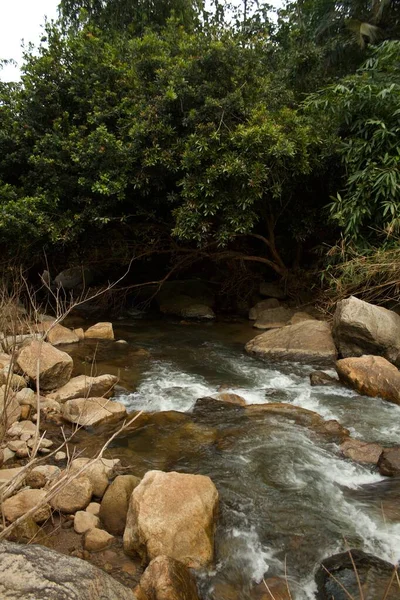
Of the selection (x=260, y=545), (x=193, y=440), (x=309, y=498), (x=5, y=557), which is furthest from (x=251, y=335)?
(x=5, y=557)

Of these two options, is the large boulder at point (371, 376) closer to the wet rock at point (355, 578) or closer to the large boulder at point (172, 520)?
the wet rock at point (355, 578)

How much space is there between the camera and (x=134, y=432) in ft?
15.5

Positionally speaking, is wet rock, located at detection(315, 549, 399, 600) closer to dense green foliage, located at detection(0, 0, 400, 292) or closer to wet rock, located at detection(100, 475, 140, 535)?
wet rock, located at detection(100, 475, 140, 535)

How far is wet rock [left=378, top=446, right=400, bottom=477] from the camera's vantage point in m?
3.93

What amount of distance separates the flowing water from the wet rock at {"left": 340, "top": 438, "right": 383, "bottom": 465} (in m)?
0.09

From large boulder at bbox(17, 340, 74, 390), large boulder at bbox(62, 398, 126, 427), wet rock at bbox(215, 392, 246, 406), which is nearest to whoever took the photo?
large boulder at bbox(62, 398, 126, 427)

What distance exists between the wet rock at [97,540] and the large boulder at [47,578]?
116 centimetres

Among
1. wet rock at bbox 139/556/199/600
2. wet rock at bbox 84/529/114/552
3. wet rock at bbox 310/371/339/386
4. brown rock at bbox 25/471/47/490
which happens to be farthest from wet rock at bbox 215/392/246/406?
wet rock at bbox 139/556/199/600

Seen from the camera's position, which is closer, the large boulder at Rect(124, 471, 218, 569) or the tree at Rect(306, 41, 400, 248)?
the large boulder at Rect(124, 471, 218, 569)

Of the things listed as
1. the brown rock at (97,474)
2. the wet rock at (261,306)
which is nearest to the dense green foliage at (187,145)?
the wet rock at (261,306)

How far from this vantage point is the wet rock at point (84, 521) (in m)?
3.14

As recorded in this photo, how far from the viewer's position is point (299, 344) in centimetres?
744

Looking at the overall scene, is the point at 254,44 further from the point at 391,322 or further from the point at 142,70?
the point at 391,322

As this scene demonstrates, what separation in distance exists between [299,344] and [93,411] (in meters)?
3.94
